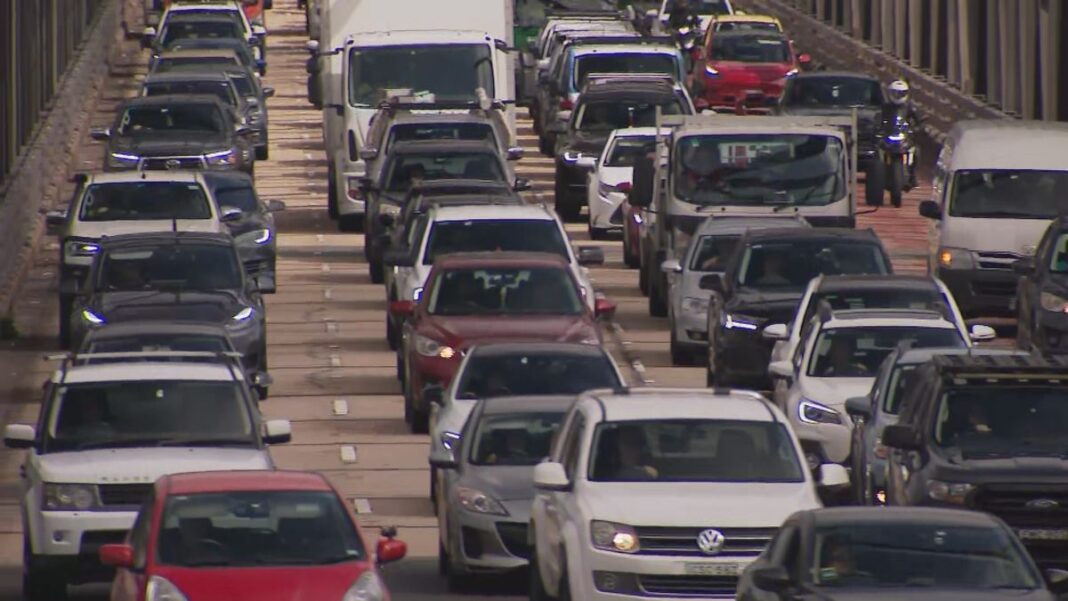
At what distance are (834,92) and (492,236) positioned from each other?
18.3 m

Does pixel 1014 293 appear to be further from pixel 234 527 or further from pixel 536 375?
pixel 234 527

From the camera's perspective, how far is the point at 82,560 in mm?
20281

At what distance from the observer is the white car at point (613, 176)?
4309 cm

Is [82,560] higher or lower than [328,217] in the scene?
higher

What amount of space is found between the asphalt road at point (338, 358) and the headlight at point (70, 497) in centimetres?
153

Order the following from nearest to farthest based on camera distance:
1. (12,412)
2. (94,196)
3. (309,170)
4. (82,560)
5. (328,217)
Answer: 1. (82,560)
2. (12,412)
3. (94,196)
4. (328,217)
5. (309,170)

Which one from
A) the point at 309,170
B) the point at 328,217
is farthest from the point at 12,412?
the point at 309,170

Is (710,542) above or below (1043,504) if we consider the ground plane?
above

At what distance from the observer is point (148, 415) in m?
21.6

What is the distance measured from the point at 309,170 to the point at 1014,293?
23540 mm

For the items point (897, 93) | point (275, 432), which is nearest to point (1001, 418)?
point (275, 432)

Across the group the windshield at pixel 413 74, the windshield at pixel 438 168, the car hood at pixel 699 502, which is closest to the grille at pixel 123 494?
the car hood at pixel 699 502

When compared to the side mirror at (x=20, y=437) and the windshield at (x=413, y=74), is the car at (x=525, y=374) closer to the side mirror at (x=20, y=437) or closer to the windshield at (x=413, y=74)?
the side mirror at (x=20, y=437)

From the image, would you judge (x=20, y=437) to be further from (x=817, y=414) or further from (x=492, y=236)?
(x=492, y=236)
